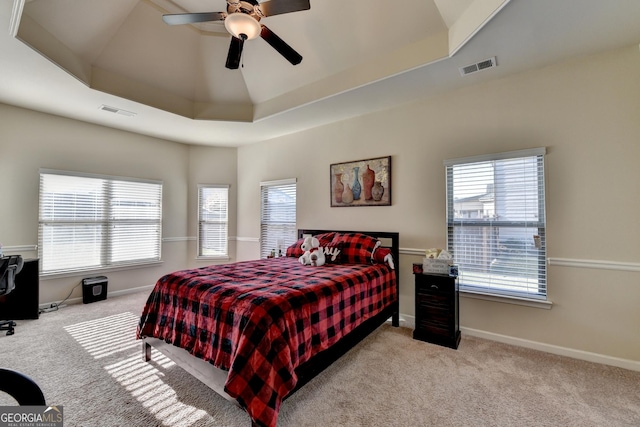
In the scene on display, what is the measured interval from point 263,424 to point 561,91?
12.4 feet

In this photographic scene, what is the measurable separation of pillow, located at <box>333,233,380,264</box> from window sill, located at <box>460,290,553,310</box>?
1115 millimetres

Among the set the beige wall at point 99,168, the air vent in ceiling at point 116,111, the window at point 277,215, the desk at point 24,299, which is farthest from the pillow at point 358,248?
the desk at point 24,299

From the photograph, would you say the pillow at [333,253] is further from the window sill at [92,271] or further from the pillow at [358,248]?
the window sill at [92,271]

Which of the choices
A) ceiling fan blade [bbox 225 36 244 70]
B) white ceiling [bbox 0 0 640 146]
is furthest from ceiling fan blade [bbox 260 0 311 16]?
white ceiling [bbox 0 0 640 146]

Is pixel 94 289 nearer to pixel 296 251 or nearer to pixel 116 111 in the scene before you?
pixel 116 111

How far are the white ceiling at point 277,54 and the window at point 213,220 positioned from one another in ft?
5.30

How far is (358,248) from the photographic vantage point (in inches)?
136

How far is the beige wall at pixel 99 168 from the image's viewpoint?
378 cm

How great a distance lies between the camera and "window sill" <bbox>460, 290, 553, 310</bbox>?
276cm

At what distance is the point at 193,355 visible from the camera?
204cm

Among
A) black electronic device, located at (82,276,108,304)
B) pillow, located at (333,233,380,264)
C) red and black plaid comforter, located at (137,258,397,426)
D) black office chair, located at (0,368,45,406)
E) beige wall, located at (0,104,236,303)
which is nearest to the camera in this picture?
black office chair, located at (0,368,45,406)

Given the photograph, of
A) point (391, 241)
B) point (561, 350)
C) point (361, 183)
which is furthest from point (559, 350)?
point (361, 183)

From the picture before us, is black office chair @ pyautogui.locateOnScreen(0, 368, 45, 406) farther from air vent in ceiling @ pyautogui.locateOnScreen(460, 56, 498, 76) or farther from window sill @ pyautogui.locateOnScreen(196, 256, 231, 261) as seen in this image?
window sill @ pyautogui.locateOnScreen(196, 256, 231, 261)

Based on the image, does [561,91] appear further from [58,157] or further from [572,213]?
[58,157]
